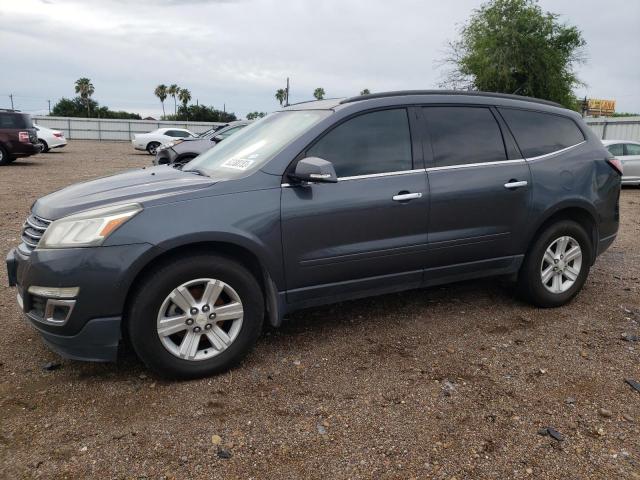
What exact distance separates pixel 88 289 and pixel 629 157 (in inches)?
558

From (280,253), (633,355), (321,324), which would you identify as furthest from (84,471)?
(633,355)

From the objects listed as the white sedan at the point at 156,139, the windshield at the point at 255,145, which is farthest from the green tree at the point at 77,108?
the windshield at the point at 255,145

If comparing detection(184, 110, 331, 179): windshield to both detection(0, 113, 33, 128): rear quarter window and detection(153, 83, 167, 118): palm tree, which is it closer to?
detection(0, 113, 33, 128): rear quarter window

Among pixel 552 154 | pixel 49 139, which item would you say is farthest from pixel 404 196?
pixel 49 139

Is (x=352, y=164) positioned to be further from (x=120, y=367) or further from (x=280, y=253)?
(x=120, y=367)

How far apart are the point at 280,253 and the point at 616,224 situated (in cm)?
330

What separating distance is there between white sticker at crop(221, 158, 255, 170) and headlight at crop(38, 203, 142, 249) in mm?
772

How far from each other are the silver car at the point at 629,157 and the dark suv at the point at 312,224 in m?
10.1

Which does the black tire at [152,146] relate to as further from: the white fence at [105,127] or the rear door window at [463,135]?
the rear door window at [463,135]

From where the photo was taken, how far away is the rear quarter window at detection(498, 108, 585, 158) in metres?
4.24

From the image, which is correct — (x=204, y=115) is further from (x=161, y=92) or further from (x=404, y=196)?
(x=404, y=196)

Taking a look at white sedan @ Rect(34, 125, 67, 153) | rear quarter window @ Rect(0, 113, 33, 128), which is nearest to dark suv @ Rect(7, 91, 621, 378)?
rear quarter window @ Rect(0, 113, 33, 128)

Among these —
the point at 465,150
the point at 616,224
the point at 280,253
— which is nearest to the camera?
the point at 280,253

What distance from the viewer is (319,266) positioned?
341cm
